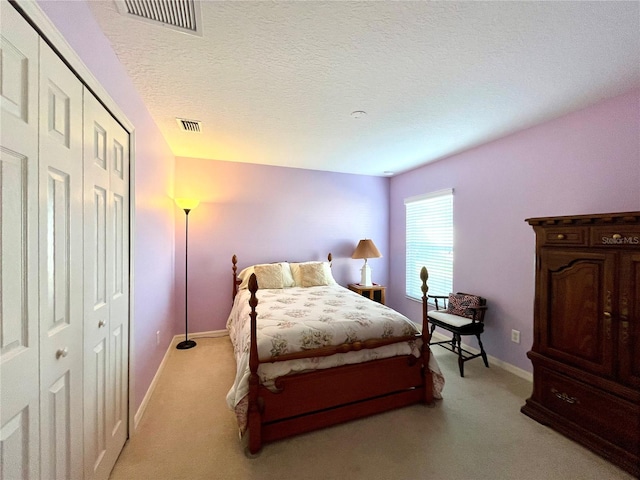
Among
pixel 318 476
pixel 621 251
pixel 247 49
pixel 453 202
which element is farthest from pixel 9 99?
pixel 453 202

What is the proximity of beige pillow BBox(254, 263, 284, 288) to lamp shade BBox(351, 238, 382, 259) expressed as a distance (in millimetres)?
1279

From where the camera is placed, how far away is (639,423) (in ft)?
5.00

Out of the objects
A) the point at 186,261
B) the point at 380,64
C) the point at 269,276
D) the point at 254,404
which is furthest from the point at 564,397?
the point at 186,261

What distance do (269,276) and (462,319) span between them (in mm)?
2365

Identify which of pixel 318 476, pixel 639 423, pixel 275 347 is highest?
pixel 275 347

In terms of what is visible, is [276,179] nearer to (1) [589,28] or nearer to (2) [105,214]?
(2) [105,214]

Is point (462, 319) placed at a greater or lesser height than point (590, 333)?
lesser

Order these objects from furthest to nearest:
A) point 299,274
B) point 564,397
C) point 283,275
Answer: point 299,274, point 283,275, point 564,397

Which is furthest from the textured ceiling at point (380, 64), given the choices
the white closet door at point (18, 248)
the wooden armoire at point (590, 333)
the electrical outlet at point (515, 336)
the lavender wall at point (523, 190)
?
the electrical outlet at point (515, 336)

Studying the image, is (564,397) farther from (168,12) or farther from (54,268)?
(168,12)

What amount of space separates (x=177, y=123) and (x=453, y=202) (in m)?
3.35

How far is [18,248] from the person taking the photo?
2.85 feet

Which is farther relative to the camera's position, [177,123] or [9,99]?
[177,123]

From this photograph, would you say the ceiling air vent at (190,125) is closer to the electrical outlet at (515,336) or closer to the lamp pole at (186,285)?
the lamp pole at (186,285)
